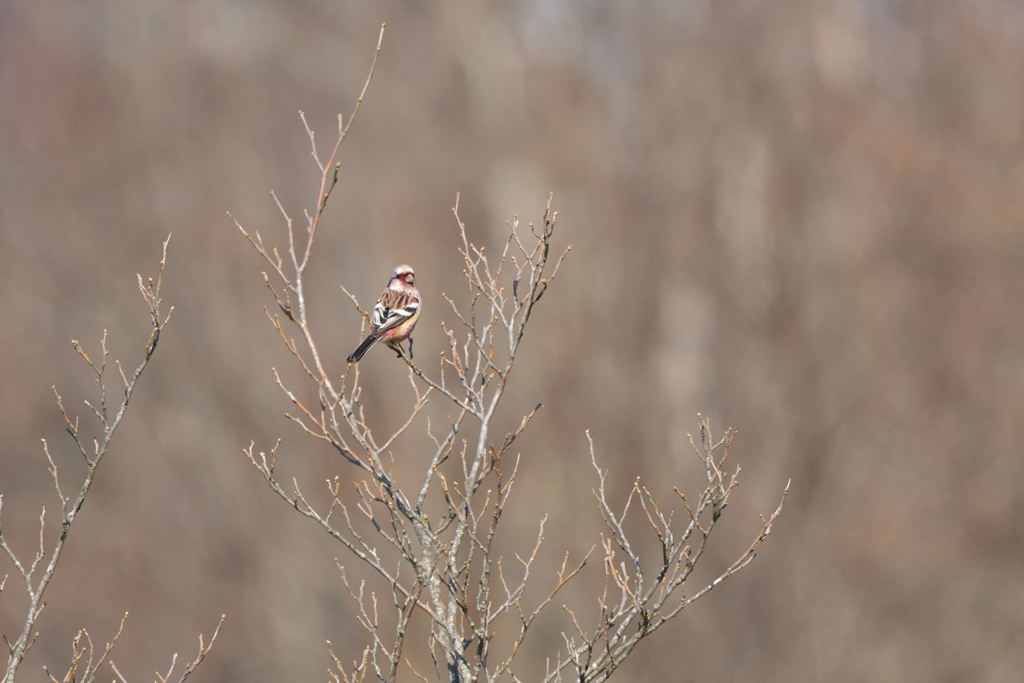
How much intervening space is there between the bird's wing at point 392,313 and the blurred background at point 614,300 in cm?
1236

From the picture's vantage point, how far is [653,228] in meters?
21.9

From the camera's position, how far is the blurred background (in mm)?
19328

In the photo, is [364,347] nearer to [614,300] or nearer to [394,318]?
[394,318]

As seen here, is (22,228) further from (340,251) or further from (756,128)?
(756,128)

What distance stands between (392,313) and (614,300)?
48.4 ft

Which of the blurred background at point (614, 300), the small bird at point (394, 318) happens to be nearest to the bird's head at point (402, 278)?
the small bird at point (394, 318)

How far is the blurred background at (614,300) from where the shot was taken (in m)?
19.3

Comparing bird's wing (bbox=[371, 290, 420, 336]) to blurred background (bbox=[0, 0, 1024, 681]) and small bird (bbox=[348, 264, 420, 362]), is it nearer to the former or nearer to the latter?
small bird (bbox=[348, 264, 420, 362])

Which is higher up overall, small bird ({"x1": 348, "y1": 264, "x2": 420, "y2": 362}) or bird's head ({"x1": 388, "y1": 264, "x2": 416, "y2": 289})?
bird's head ({"x1": 388, "y1": 264, "x2": 416, "y2": 289})

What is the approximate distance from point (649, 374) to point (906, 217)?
5289mm

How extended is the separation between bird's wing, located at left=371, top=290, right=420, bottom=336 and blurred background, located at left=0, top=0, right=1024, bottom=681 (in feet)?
40.6

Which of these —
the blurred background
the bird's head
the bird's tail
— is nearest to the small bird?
the bird's tail

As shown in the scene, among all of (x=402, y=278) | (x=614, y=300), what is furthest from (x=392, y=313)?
(x=614, y=300)

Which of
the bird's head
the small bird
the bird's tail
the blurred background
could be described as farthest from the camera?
the blurred background
